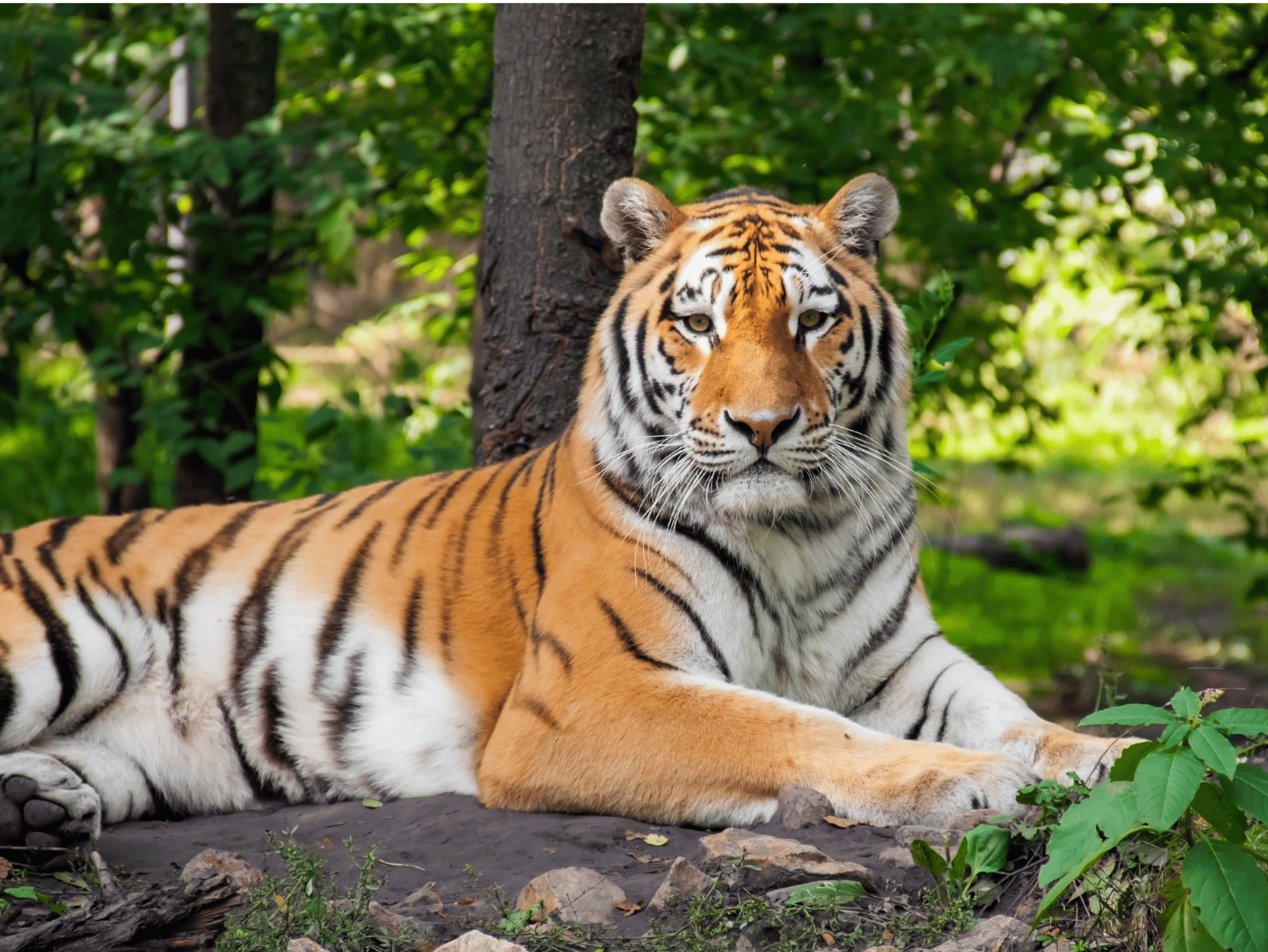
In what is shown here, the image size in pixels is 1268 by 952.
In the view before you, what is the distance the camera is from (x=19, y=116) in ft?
16.7

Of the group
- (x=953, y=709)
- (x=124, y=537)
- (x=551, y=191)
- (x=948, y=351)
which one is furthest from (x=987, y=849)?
(x=551, y=191)

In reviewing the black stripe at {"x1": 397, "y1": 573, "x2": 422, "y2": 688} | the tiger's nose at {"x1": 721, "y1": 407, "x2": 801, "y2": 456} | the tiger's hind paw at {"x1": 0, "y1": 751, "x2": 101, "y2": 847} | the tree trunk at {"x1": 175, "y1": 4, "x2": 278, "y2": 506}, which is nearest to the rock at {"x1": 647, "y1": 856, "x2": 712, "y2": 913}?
the tiger's nose at {"x1": 721, "y1": 407, "x2": 801, "y2": 456}

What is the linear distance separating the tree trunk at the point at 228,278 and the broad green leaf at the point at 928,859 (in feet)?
10.8

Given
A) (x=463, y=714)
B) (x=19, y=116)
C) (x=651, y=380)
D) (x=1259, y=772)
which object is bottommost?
(x=463, y=714)

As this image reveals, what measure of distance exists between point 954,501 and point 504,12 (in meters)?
5.30

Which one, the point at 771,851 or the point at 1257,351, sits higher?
the point at 1257,351

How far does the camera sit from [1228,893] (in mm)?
1581

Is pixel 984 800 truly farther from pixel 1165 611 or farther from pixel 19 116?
pixel 1165 611

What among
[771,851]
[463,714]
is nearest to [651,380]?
[463,714]

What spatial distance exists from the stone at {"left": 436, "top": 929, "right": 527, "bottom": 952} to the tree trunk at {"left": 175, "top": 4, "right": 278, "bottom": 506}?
3099 millimetres

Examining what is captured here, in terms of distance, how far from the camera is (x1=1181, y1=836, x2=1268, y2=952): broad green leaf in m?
1.54

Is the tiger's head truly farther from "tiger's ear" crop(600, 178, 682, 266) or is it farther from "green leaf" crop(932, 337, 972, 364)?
"green leaf" crop(932, 337, 972, 364)

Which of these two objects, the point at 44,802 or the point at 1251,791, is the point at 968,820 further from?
the point at 44,802

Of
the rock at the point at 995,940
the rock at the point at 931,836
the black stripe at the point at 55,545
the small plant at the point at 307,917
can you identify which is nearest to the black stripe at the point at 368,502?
the black stripe at the point at 55,545
